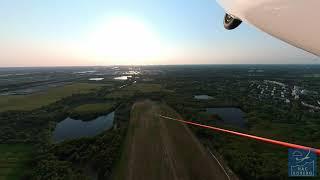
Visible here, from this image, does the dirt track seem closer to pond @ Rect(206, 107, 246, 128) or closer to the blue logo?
the blue logo

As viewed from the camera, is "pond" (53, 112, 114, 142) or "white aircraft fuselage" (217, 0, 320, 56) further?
"pond" (53, 112, 114, 142)

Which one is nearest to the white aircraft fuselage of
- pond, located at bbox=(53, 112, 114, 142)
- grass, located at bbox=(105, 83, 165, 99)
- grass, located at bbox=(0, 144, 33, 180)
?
grass, located at bbox=(0, 144, 33, 180)

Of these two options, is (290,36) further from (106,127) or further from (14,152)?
(106,127)

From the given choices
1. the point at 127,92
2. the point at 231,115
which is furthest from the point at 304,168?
the point at 127,92

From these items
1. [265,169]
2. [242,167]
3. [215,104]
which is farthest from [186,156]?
[215,104]

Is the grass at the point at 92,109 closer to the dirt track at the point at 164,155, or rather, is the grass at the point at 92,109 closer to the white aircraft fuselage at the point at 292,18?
the dirt track at the point at 164,155

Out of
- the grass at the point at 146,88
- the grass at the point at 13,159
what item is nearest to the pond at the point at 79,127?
the grass at the point at 13,159

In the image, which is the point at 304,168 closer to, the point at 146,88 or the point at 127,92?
the point at 127,92
